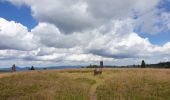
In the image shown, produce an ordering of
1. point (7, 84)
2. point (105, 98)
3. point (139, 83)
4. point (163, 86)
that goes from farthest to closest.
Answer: point (7, 84)
point (139, 83)
point (163, 86)
point (105, 98)

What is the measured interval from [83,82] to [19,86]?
26.5 ft

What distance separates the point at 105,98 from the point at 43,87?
31.5 feet

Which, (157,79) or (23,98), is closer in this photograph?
(23,98)

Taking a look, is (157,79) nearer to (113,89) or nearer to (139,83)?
(139,83)

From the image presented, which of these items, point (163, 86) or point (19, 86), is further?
point (19, 86)

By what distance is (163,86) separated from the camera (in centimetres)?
3581

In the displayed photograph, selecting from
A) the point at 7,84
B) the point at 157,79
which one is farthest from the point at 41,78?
the point at 157,79

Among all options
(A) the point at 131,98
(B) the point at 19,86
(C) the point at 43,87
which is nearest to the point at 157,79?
(A) the point at 131,98

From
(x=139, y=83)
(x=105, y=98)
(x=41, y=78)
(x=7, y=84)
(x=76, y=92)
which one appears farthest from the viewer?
(x=41, y=78)

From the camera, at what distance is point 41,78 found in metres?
44.7

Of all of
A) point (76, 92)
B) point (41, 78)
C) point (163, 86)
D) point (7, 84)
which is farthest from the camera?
point (41, 78)

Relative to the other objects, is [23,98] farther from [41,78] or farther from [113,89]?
[41,78]

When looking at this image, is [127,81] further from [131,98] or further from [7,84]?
[7,84]

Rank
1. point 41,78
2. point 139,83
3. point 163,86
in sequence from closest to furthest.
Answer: point 163,86
point 139,83
point 41,78
